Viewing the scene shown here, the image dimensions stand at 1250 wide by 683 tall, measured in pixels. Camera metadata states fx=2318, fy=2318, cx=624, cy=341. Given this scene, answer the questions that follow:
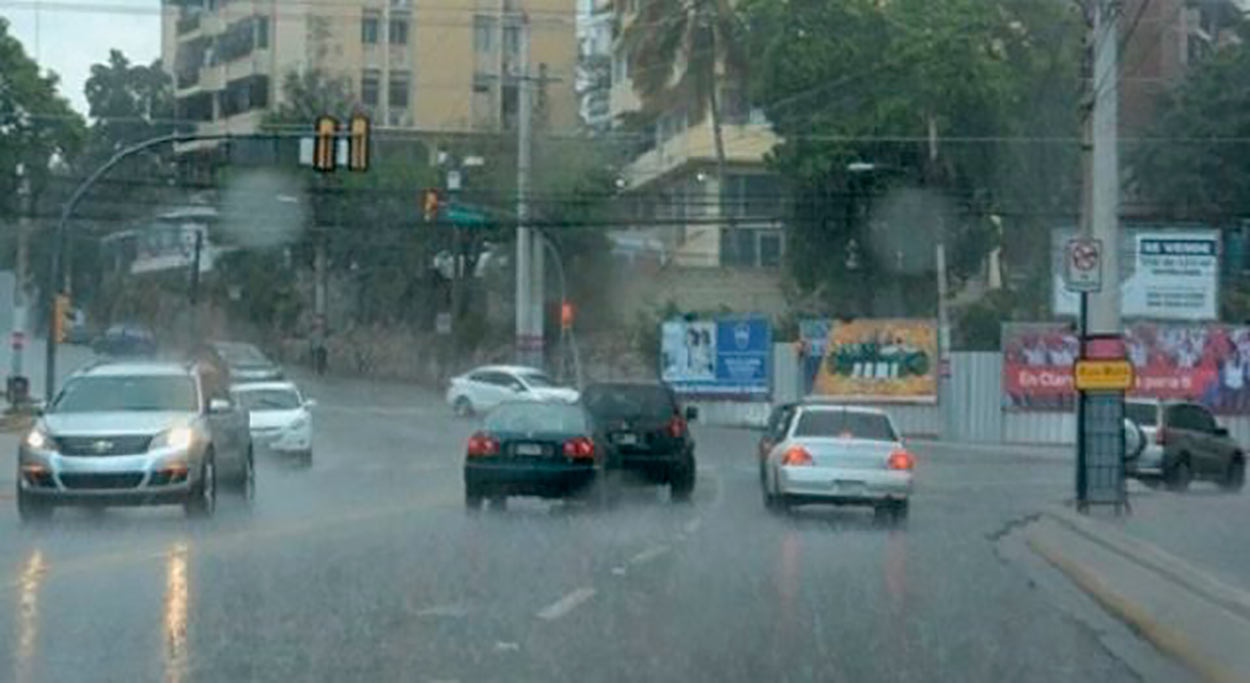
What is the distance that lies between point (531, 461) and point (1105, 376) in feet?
25.0

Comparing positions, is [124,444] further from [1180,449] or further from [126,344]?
[126,344]

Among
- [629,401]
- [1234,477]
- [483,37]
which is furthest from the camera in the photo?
[483,37]

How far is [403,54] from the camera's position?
3573 inches

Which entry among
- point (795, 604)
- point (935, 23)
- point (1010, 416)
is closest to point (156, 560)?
point (795, 604)

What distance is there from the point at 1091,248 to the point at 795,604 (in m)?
13.4

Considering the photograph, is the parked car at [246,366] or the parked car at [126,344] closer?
the parked car at [246,366]

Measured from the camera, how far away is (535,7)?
302ft

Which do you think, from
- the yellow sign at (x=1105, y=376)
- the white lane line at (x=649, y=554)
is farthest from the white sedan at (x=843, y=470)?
the white lane line at (x=649, y=554)

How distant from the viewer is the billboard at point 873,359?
208 ft

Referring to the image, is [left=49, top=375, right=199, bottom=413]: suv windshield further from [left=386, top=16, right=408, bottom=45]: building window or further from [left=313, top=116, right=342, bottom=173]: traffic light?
[left=386, top=16, right=408, bottom=45]: building window

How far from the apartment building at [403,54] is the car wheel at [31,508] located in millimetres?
61447

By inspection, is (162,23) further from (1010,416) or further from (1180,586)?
(1180,586)

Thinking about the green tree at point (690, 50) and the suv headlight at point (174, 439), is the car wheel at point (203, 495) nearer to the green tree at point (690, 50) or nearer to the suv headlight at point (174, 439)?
the suv headlight at point (174, 439)

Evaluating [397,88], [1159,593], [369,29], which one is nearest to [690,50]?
[369,29]
